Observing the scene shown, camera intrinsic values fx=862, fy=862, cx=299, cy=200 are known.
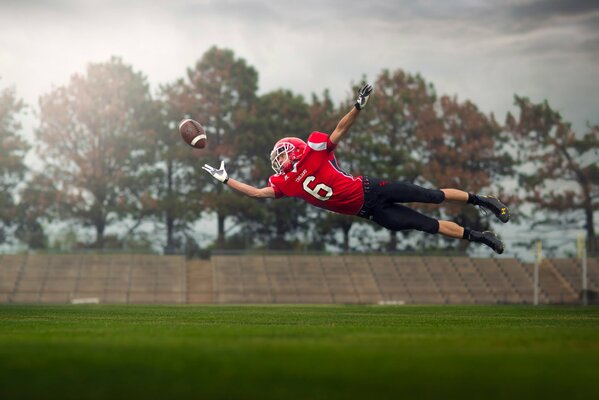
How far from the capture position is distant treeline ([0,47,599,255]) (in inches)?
1921

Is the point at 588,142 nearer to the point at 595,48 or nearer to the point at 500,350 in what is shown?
the point at 595,48

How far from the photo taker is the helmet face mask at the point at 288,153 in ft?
41.1

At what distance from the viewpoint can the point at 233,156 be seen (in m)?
50.7

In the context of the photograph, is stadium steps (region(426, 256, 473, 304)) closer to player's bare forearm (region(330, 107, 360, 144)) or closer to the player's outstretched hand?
player's bare forearm (region(330, 107, 360, 144))

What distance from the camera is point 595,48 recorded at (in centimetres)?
5244

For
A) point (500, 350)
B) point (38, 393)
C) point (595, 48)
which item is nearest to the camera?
point (38, 393)

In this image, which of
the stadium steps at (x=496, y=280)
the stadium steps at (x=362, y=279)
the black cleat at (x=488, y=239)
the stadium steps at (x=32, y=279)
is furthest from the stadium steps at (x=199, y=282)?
the black cleat at (x=488, y=239)

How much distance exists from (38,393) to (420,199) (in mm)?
9423

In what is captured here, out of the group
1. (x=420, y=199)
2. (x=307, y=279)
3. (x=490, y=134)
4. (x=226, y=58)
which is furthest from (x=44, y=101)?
(x=420, y=199)

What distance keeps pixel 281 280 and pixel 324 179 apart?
105 feet

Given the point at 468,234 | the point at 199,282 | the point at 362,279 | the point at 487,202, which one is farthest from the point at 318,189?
the point at 362,279

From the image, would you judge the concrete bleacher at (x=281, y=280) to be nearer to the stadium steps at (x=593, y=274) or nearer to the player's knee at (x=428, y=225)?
the stadium steps at (x=593, y=274)

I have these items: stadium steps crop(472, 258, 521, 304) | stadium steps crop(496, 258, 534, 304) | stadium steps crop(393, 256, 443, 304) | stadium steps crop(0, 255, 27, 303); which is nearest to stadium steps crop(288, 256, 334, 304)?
stadium steps crop(393, 256, 443, 304)

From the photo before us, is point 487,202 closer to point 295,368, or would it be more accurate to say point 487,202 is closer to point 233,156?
point 295,368
